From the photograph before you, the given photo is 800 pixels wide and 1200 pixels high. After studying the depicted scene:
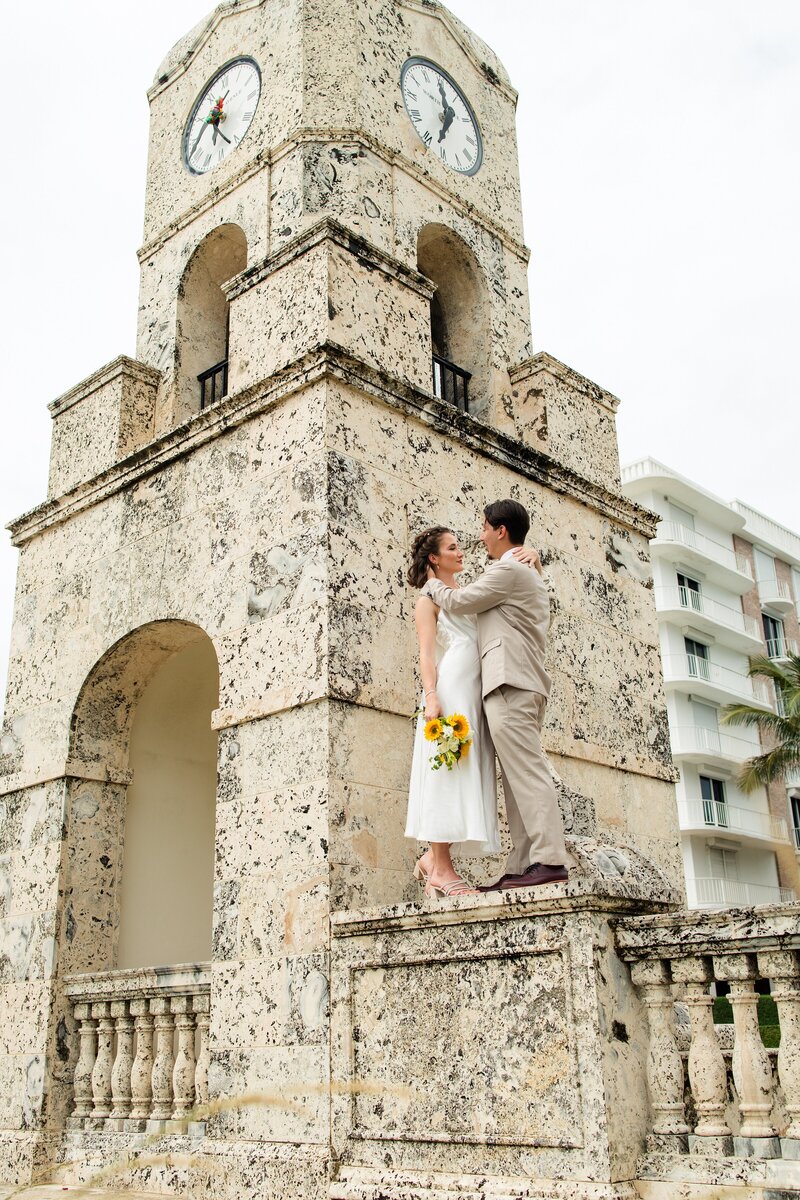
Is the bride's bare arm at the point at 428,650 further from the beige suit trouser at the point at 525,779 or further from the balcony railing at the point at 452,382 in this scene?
the balcony railing at the point at 452,382

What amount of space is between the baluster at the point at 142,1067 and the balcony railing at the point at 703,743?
82.9 feet

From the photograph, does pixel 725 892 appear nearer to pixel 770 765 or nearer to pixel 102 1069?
pixel 770 765

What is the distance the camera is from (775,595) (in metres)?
38.8

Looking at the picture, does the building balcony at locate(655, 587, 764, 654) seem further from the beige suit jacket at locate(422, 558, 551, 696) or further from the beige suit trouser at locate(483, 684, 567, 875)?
the beige suit trouser at locate(483, 684, 567, 875)

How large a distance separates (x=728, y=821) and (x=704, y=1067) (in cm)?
2922

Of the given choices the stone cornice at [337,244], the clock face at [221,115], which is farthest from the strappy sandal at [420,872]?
the clock face at [221,115]

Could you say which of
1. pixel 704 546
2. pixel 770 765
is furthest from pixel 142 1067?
pixel 704 546

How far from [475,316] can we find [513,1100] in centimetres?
674

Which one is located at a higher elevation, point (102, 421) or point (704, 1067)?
point (102, 421)

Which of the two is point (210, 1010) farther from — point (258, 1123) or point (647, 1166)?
point (647, 1166)

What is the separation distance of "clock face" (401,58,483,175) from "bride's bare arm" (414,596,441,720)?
536cm

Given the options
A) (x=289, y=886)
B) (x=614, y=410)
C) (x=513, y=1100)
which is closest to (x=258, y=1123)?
(x=289, y=886)

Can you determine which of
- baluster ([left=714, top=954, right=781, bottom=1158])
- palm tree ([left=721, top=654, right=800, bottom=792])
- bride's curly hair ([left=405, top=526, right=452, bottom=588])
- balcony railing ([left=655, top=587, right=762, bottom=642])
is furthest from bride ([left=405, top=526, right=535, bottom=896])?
balcony railing ([left=655, top=587, right=762, bottom=642])

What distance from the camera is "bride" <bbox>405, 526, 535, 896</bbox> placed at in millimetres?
5562
